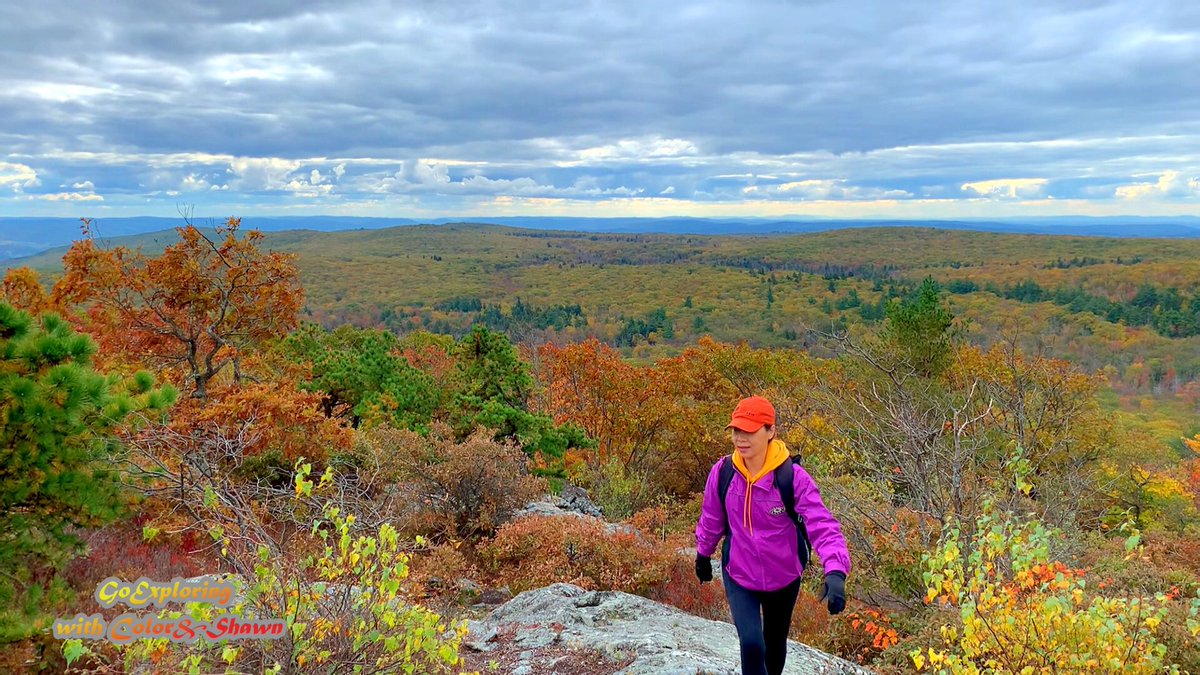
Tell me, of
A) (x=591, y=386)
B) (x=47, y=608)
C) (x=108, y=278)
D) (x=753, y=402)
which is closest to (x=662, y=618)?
(x=753, y=402)

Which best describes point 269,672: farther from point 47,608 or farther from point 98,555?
point 98,555

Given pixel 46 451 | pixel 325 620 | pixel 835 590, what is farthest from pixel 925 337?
pixel 46 451

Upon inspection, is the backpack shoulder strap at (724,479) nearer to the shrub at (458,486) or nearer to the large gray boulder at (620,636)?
the large gray boulder at (620,636)

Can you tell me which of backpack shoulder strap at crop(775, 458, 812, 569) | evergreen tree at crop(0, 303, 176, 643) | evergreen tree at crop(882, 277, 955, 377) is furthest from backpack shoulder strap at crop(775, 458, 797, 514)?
evergreen tree at crop(882, 277, 955, 377)

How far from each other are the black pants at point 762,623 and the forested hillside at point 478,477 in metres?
0.97

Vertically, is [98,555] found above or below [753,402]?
below

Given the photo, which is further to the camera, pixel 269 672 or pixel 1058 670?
pixel 1058 670

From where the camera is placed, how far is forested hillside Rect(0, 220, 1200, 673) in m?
4.28

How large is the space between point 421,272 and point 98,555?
19470 centimetres

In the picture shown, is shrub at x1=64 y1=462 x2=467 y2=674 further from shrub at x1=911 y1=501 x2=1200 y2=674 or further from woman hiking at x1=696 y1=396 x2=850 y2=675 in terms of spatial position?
shrub at x1=911 y1=501 x2=1200 y2=674

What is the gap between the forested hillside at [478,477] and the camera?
4.28 metres

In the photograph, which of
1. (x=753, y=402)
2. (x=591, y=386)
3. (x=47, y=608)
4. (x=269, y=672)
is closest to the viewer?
(x=269, y=672)

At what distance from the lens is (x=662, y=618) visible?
7434mm

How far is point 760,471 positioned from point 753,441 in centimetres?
24
